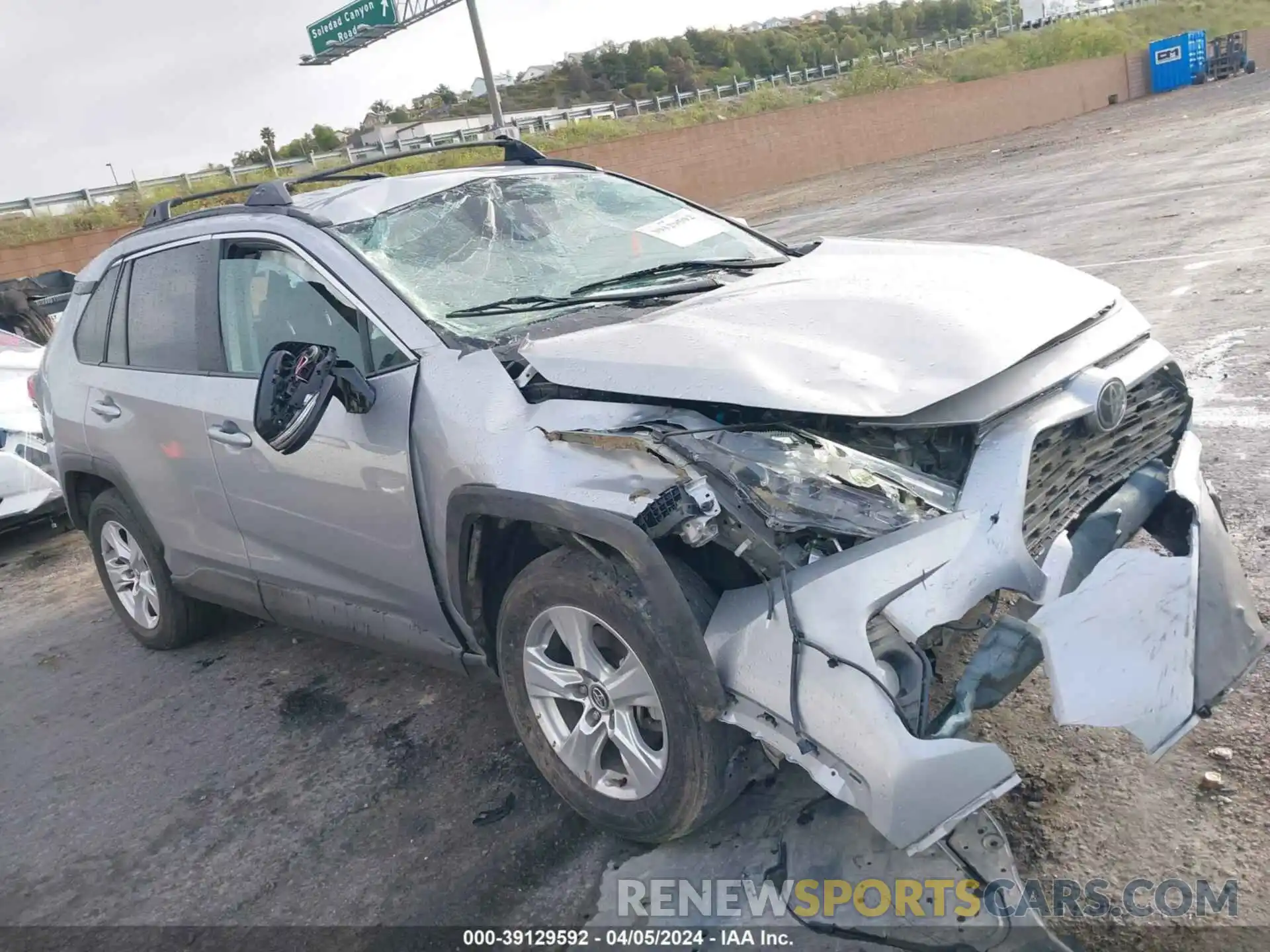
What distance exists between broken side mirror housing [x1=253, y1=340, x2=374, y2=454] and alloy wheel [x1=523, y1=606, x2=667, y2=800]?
832mm

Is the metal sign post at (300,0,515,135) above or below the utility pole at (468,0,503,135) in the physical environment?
above

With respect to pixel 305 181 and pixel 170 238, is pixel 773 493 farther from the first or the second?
pixel 170 238

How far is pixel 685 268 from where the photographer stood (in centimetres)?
370

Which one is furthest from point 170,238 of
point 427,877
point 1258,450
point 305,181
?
point 1258,450

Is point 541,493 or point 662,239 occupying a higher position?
point 662,239

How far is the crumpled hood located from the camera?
2531 mm

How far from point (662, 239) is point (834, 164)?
33.4 meters

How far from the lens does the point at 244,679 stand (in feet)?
14.8

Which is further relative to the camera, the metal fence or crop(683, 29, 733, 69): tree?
crop(683, 29, 733, 69): tree

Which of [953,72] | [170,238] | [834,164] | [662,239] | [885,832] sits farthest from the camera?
[953,72]

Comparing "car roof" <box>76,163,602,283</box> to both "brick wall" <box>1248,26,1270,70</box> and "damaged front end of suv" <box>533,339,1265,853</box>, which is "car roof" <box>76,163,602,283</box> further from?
"brick wall" <box>1248,26,1270,70</box>

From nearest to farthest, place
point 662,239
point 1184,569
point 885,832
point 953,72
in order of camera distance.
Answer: point 885,832
point 1184,569
point 662,239
point 953,72

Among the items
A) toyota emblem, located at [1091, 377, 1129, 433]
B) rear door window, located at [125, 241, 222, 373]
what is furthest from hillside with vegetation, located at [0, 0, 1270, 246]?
toyota emblem, located at [1091, 377, 1129, 433]

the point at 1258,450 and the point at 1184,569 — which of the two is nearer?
the point at 1184,569
